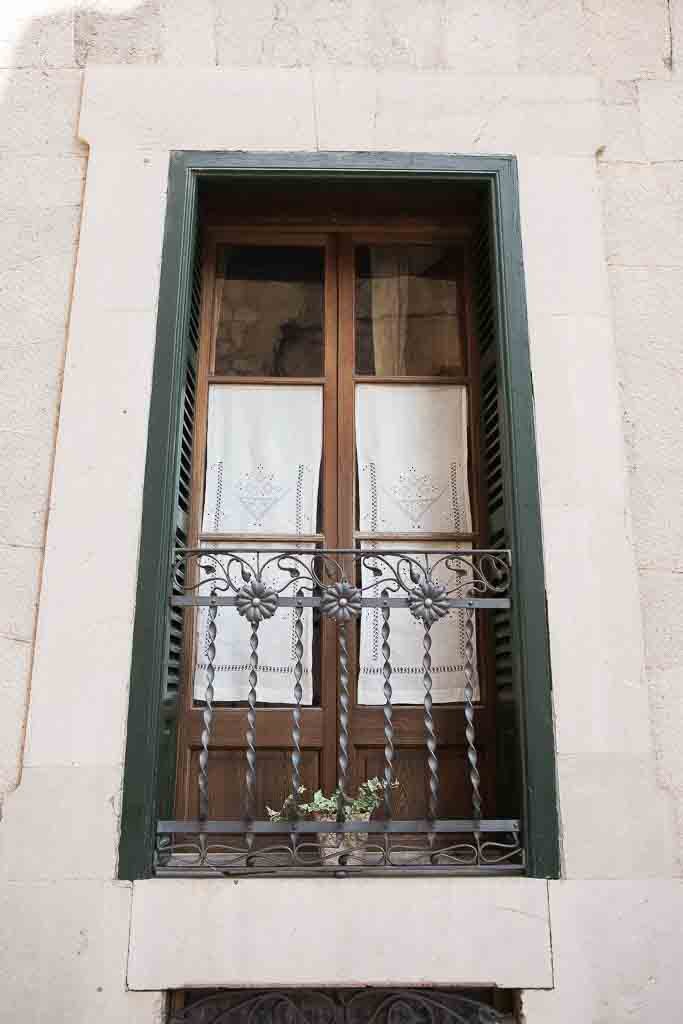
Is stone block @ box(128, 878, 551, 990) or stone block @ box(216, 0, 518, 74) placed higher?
stone block @ box(216, 0, 518, 74)

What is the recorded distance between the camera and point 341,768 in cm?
256

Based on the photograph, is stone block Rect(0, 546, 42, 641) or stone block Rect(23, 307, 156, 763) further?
stone block Rect(0, 546, 42, 641)

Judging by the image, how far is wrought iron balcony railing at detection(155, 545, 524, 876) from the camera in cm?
257

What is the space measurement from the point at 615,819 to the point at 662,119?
8.75 feet

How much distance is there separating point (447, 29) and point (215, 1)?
3.15 feet

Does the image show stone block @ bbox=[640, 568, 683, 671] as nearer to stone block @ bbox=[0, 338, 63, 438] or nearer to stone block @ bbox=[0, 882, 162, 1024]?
stone block @ bbox=[0, 882, 162, 1024]

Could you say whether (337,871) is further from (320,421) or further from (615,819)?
(320,421)

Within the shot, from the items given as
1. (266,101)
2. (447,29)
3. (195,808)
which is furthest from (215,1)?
(195,808)

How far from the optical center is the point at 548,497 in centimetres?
287

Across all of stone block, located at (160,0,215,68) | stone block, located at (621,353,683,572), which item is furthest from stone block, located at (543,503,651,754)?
stone block, located at (160,0,215,68)

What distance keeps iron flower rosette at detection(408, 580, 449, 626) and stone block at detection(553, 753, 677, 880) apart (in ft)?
1.97

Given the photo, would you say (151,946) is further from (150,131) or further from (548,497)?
(150,131)

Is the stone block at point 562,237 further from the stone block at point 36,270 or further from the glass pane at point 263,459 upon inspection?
the stone block at point 36,270

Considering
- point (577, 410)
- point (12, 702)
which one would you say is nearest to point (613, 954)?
point (577, 410)
